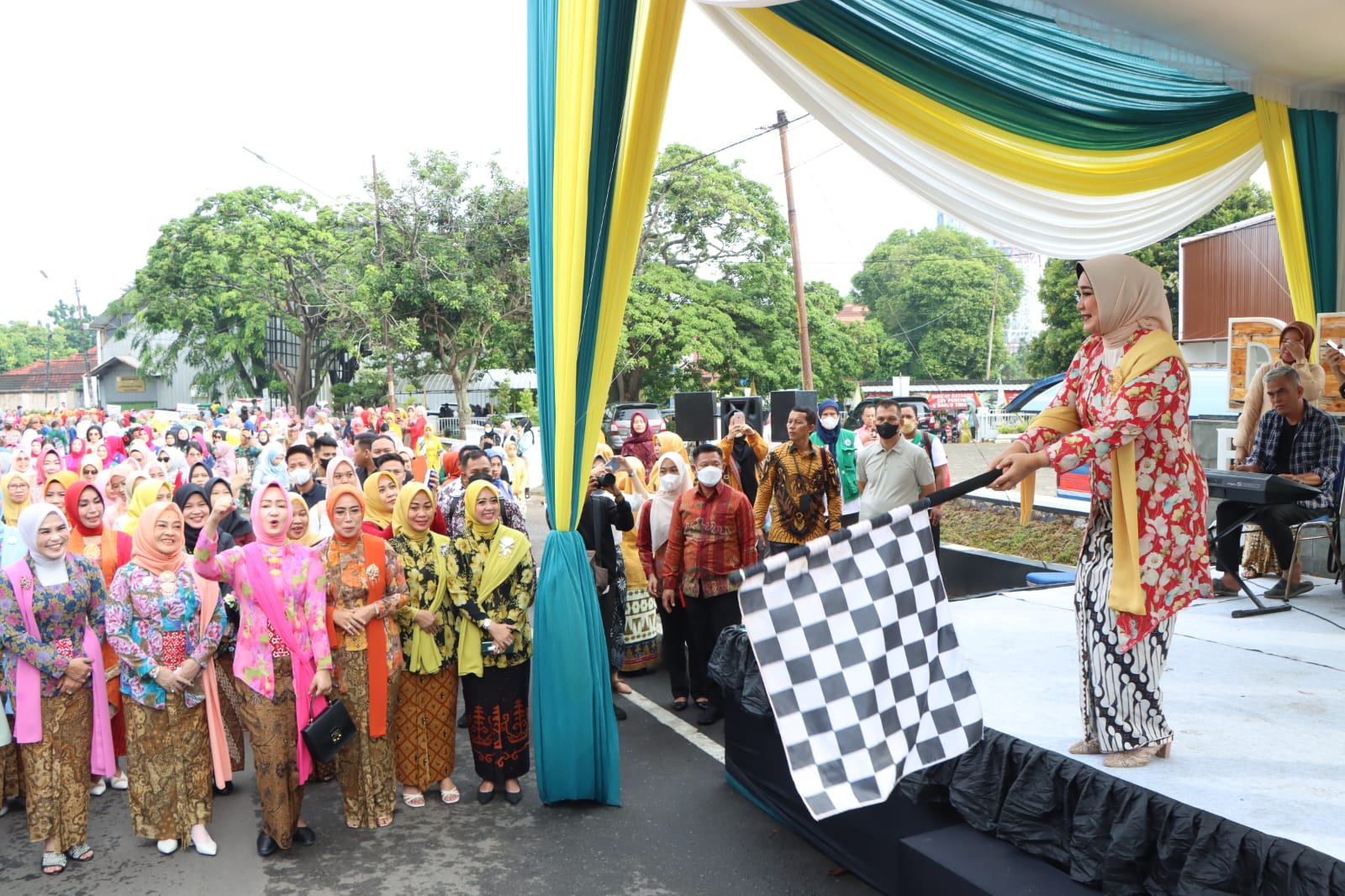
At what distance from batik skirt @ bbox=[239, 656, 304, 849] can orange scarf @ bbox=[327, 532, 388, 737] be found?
1.05ft

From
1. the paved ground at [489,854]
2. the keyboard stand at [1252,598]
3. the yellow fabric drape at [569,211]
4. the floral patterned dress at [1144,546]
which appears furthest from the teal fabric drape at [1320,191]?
→ the paved ground at [489,854]

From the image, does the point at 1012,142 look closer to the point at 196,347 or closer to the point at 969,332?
the point at 196,347

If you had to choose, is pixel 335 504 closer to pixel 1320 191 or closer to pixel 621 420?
pixel 1320 191

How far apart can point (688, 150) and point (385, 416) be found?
12240 millimetres

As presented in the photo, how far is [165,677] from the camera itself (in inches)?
171

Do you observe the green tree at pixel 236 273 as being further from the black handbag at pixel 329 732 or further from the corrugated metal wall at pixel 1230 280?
the black handbag at pixel 329 732

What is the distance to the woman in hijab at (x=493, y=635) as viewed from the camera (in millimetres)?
4930

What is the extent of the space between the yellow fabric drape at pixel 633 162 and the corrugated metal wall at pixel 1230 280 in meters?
15.4

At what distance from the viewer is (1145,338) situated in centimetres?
336

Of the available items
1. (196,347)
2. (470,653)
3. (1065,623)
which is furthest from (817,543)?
(196,347)

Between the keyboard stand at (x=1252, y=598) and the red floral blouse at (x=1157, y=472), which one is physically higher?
the red floral blouse at (x=1157, y=472)

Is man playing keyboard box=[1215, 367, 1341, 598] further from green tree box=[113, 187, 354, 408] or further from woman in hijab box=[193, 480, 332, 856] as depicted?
green tree box=[113, 187, 354, 408]

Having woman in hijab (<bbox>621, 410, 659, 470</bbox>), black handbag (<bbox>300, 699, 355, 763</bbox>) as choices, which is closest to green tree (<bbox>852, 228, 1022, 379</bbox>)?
woman in hijab (<bbox>621, 410, 659, 470</bbox>)

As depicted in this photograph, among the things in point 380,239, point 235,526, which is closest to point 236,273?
point 380,239
